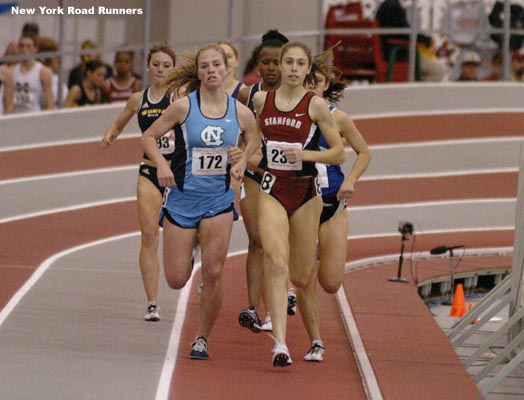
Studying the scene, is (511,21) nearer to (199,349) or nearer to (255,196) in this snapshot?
(255,196)

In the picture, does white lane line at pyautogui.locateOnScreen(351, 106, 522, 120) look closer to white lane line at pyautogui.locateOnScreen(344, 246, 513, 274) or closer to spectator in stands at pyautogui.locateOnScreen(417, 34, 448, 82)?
spectator in stands at pyautogui.locateOnScreen(417, 34, 448, 82)

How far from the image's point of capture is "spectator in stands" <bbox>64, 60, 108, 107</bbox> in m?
20.6

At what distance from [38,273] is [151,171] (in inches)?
109

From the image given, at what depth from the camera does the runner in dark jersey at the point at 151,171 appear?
10.9 meters

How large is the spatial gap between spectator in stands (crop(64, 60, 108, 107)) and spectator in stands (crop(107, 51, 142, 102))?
11 cm

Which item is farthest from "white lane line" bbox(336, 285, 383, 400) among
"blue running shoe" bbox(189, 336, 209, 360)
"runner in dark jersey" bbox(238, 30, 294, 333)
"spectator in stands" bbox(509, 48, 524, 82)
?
"spectator in stands" bbox(509, 48, 524, 82)

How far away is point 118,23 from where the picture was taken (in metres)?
22.4

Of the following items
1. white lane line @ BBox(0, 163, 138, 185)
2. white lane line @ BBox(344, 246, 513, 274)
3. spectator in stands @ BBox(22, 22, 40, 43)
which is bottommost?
white lane line @ BBox(344, 246, 513, 274)

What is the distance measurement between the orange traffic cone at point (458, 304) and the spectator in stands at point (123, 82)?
24.4ft

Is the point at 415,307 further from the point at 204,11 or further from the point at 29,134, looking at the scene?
the point at 204,11

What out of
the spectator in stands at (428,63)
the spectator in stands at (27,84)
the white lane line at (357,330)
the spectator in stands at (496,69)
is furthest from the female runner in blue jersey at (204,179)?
the spectator in stands at (496,69)

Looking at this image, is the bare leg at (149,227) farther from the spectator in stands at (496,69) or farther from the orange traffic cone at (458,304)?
the spectator in stands at (496,69)

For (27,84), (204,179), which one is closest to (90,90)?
(27,84)

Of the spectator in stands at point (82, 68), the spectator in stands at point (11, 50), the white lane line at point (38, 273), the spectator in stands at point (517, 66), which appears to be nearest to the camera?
the white lane line at point (38, 273)
